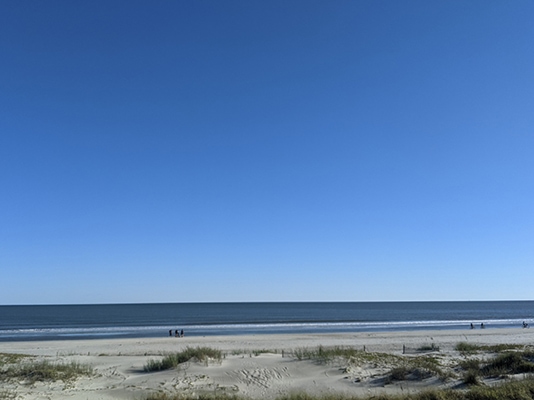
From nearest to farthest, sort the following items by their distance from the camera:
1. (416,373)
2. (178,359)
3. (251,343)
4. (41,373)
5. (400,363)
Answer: (416,373), (41,373), (400,363), (178,359), (251,343)

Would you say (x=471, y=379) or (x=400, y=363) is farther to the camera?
(x=400, y=363)

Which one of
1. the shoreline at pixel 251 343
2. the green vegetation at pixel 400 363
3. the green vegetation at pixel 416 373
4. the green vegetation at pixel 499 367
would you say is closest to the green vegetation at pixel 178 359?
the green vegetation at pixel 400 363

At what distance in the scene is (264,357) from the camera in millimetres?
21047

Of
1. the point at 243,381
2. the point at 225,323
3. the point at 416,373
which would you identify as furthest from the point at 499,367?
the point at 225,323

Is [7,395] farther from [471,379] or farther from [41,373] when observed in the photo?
[471,379]

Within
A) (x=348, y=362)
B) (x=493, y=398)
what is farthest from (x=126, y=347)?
(x=493, y=398)

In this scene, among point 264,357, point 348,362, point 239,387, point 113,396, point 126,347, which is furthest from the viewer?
point 126,347

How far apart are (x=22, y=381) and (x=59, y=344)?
2523 centimetres

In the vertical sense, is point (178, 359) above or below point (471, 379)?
above

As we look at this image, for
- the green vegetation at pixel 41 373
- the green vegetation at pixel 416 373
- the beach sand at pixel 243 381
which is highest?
the green vegetation at pixel 41 373

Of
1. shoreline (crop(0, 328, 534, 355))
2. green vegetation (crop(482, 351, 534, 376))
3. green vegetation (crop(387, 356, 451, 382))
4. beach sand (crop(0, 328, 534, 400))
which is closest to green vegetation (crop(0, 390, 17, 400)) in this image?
beach sand (crop(0, 328, 534, 400))

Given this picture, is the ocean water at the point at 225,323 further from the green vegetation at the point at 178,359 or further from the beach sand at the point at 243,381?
the beach sand at the point at 243,381

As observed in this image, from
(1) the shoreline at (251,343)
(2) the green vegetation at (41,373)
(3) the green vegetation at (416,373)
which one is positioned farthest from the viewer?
(1) the shoreline at (251,343)

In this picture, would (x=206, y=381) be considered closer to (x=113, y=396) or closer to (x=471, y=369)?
A: (x=113, y=396)
